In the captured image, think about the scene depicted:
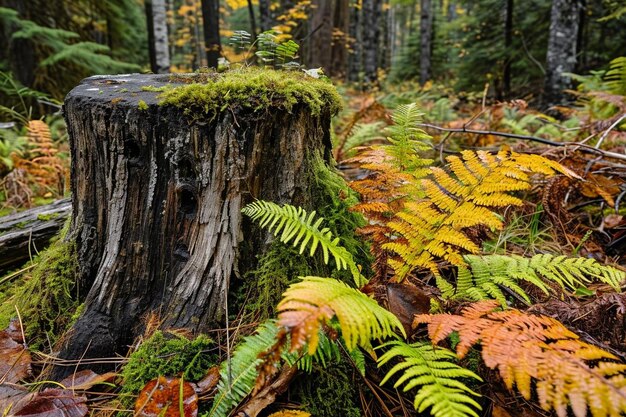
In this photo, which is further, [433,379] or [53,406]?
[53,406]

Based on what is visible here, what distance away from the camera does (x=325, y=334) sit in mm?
1555

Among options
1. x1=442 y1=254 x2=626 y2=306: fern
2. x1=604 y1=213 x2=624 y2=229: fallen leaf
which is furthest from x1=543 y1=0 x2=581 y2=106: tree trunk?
x1=442 y1=254 x2=626 y2=306: fern

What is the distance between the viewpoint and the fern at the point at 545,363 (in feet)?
3.25

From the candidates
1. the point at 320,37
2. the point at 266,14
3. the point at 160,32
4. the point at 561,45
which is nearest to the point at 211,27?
the point at 160,32

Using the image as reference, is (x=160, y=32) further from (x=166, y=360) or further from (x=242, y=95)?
(x=166, y=360)

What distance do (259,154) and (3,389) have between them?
5.13 ft

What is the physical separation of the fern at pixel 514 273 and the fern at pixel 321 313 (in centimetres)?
66

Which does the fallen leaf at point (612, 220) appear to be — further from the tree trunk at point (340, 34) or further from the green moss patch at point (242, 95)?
the tree trunk at point (340, 34)

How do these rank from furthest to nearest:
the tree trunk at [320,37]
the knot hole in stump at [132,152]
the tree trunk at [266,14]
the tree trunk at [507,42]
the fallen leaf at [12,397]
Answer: the tree trunk at [320,37] → the tree trunk at [266,14] → the tree trunk at [507,42] → the knot hole in stump at [132,152] → the fallen leaf at [12,397]

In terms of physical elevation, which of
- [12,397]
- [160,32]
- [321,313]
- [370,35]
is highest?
[370,35]

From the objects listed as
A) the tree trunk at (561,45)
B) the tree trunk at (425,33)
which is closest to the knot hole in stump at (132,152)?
the tree trunk at (561,45)

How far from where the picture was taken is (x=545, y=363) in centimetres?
112

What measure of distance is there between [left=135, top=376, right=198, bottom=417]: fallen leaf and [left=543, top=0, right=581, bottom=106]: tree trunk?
23.8 ft

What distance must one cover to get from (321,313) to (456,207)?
1012 mm
